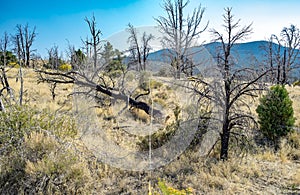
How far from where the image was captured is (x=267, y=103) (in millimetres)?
6406

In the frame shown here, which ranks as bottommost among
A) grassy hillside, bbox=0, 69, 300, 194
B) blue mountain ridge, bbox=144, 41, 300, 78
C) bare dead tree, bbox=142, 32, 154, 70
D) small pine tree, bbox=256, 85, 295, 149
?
grassy hillside, bbox=0, 69, 300, 194

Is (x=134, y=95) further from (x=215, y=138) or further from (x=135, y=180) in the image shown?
(x=135, y=180)

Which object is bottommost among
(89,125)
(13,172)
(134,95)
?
(13,172)

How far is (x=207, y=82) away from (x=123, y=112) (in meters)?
3.56

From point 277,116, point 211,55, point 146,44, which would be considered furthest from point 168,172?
point 277,116

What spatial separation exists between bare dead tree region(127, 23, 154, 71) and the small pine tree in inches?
142

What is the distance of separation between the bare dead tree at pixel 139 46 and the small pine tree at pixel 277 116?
11.8 ft

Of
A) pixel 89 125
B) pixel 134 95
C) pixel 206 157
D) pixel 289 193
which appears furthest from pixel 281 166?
pixel 134 95

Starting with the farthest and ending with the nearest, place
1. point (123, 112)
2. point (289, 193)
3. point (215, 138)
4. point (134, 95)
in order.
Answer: point (134, 95) < point (123, 112) < point (215, 138) < point (289, 193)

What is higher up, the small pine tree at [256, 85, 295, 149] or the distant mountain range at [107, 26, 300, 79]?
the distant mountain range at [107, 26, 300, 79]

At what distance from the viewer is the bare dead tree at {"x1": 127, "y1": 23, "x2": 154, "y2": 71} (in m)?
4.46

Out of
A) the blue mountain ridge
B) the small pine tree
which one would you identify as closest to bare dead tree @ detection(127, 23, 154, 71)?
the blue mountain ridge

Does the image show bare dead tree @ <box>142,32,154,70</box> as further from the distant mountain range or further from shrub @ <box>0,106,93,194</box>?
shrub @ <box>0,106,93,194</box>

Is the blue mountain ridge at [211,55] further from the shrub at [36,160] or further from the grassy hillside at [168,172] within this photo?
the shrub at [36,160]
